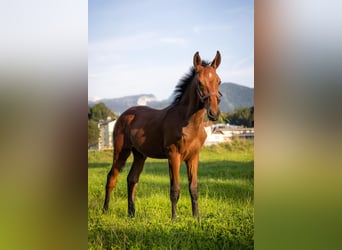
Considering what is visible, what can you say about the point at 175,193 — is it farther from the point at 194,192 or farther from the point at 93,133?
the point at 93,133

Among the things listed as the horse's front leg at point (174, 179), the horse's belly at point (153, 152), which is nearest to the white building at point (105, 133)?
the horse's belly at point (153, 152)

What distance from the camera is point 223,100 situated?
2.99 m

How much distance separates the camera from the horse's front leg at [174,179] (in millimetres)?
3047

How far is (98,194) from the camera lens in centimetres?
321

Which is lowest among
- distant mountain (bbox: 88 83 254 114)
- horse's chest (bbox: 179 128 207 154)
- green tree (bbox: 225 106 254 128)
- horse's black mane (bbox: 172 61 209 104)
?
horse's chest (bbox: 179 128 207 154)

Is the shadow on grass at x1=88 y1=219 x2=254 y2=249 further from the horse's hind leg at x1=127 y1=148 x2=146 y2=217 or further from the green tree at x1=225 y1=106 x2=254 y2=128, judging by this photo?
the green tree at x1=225 y1=106 x2=254 y2=128

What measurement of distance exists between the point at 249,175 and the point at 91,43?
161 cm

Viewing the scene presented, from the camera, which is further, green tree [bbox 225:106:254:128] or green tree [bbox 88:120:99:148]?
green tree [bbox 88:120:99:148]

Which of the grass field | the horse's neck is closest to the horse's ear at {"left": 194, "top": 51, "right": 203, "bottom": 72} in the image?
the horse's neck

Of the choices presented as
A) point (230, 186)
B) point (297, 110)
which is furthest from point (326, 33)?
point (230, 186)

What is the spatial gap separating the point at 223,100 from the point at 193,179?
648 millimetres

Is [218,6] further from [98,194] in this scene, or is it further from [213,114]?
[98,194]

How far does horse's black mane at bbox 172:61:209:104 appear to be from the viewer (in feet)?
9.96

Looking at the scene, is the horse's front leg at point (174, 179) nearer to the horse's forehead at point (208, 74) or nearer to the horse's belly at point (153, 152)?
the horse's belly at point (153, 152)
